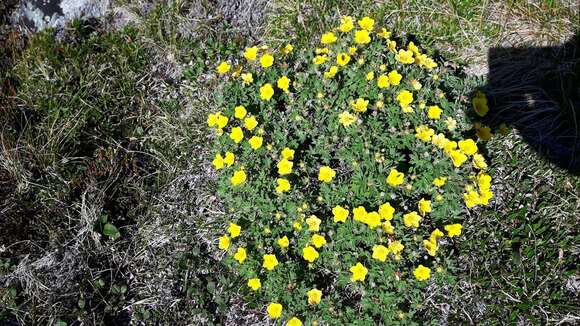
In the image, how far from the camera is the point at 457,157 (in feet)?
10.3

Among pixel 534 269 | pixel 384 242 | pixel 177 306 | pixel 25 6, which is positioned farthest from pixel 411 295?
pixel 25 6

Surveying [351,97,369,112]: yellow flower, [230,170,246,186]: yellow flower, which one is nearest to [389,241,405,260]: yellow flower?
[351,97,369,112]: yellow flower

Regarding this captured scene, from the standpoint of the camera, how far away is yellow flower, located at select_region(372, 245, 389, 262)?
117 inches

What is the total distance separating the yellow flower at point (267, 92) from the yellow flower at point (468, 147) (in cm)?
123

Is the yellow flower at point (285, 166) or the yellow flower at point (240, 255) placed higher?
the yellow flower at point (285, 166)

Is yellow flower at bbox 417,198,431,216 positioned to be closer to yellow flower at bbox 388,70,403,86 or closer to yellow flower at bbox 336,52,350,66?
yellow flower at bbox 388,70,403,86

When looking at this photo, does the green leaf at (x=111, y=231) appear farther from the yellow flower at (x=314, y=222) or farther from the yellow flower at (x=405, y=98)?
the yellow flower at (x=405, y=98)

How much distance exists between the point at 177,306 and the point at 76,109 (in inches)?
69.7

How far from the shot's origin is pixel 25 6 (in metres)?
4.75

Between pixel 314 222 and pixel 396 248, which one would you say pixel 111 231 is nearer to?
pixel 314 222

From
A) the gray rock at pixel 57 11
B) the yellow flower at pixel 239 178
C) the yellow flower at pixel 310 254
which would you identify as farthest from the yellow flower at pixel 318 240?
the gray rock at pixel 57 11

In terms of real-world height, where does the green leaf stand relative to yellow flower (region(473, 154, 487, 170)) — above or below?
below

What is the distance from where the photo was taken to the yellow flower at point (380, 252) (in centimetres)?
Answer: 298

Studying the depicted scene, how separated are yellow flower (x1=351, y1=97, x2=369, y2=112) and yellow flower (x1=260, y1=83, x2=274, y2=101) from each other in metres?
0.54
